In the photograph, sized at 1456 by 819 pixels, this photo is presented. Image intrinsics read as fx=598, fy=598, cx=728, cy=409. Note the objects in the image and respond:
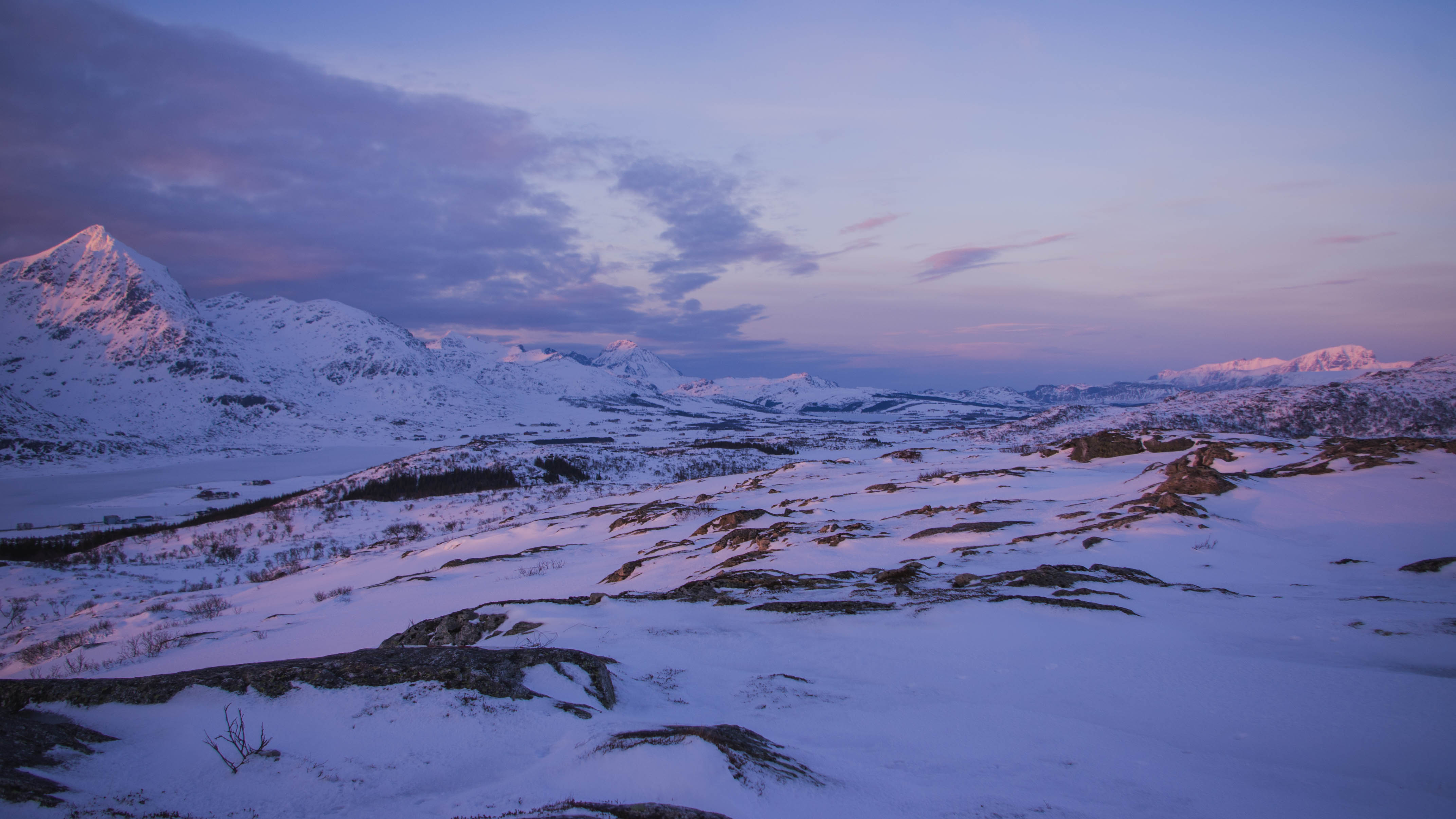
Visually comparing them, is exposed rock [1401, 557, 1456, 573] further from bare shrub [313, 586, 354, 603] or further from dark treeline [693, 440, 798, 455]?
dark treeline [693, 440, 798, 455]

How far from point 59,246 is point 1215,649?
784 feet

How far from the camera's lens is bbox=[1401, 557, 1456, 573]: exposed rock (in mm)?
10289

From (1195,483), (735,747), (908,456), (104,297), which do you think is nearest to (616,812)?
(735,747)

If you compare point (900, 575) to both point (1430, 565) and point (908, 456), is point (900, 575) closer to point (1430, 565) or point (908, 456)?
point (1430, 565)

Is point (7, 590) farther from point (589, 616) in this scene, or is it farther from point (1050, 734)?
point (1050, 734)

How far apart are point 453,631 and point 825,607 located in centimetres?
580

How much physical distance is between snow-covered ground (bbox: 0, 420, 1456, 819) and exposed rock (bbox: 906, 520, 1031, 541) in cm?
11

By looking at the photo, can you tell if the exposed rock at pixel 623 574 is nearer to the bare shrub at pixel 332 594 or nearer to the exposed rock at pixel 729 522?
the exposed rock at pixel 729 522

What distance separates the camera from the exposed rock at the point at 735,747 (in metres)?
3.98

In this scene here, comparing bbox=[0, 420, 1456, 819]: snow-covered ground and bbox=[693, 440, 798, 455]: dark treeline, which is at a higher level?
bbox=[0, 420, 1456, 819]: snow-covered ground

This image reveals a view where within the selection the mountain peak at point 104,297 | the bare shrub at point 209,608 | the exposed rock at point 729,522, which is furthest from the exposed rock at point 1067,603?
the mountain peak at point 104,297

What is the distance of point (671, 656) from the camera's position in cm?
745

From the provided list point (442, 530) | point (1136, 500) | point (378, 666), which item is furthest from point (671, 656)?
point (442, 530)

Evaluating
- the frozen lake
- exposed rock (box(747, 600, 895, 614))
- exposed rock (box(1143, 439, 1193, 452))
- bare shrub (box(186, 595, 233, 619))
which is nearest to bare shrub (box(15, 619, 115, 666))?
bare shrub (box(186, 595, 233, 619))
